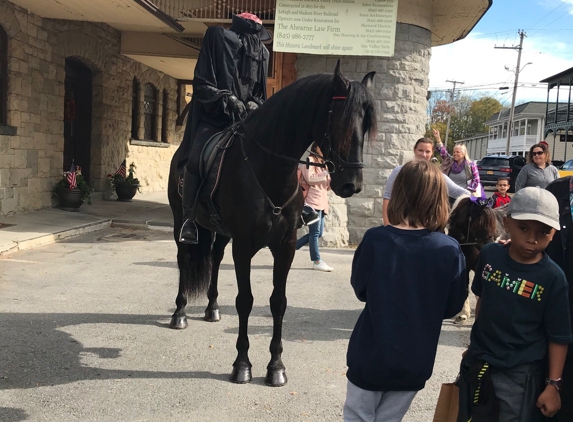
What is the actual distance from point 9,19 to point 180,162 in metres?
7.16

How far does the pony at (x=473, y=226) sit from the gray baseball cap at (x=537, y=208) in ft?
9.94

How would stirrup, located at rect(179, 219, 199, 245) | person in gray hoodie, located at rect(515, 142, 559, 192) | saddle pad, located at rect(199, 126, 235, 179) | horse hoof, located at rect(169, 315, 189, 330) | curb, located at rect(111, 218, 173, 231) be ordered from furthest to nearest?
curb, located at rect(111, 218, 173, 231) → person in gray hoodie, located at rect(515, 142, 559, 192) → horse hoof, located at rect(169, 315, 189, 330) → stirrup, located at rect(179, 219, 199, 245) → saddle pad, located at rect(199, 126, 235, 179)

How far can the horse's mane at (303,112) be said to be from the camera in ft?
11.0

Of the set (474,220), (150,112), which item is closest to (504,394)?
(474,220)

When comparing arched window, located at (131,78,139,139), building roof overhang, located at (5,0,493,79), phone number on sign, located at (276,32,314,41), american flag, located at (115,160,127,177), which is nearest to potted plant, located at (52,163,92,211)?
american flag, located at (115,160,127,177)

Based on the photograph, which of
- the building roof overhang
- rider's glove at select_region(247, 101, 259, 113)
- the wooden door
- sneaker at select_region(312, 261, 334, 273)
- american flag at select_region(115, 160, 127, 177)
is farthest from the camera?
american flag at select_region(115, 160, 127, 177)

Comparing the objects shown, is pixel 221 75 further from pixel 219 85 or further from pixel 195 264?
pixel 195 264

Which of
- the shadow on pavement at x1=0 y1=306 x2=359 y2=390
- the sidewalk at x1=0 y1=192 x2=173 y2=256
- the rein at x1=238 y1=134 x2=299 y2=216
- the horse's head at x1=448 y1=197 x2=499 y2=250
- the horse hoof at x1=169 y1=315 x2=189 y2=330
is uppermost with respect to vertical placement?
the rein at x1=238 y1=134 x2=299 y2=216

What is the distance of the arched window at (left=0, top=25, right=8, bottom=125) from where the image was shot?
33.2 feet

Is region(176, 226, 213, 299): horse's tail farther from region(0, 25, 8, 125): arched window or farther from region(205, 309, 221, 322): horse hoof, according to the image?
region(0, 25, 8, 125): arched window

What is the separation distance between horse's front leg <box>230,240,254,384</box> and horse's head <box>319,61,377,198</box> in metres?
1.06

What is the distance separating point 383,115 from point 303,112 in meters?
6.60

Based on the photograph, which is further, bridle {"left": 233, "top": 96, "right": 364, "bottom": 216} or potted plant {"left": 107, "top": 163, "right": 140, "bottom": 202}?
potted plant {"left": 107, "top": 163, "right": 140, "bottom": 202}

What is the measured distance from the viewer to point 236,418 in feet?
11.3
